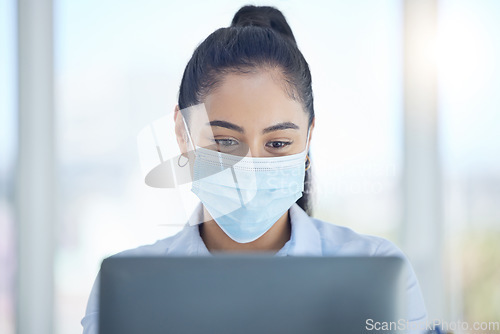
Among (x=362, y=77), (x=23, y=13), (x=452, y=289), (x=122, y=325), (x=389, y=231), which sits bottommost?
(x=452, y=289)

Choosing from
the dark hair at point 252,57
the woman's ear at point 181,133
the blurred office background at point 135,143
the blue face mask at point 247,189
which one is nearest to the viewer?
the blue face mask at point 247,189

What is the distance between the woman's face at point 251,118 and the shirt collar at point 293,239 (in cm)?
23

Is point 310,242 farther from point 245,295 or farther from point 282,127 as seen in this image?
point 245,295

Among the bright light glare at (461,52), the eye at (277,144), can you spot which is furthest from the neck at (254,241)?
the bright light glare at (461,52)

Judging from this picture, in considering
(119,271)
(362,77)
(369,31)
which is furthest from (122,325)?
(369,31)

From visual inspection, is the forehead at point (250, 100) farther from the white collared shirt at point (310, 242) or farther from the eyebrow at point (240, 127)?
the white collared shirt at point (310, 242)

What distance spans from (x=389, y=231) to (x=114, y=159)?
1.44 metres

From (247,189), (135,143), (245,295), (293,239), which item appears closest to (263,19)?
(247,189)

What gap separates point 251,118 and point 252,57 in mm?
205

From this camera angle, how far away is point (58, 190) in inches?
99.2

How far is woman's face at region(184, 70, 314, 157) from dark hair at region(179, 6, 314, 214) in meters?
0.03

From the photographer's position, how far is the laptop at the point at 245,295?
2.54ft

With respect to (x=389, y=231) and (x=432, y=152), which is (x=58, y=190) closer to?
(x=389, y=231)

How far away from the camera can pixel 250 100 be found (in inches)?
63.0
